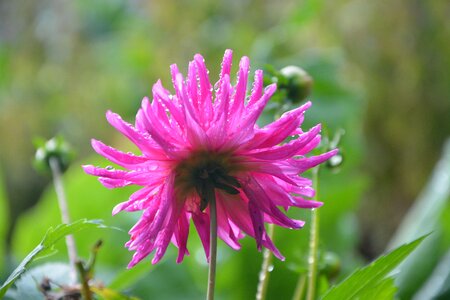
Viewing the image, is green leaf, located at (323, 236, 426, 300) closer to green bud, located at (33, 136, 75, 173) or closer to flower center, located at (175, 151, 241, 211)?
flower center, located at (175, 151, 241, 211)

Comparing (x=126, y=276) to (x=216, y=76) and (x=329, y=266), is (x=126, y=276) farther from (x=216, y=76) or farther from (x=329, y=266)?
(x=216, y=76)

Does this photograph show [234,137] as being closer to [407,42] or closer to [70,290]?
[70,290]

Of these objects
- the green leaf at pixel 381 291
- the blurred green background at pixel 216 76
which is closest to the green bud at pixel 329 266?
the blurred green background at pixel 216 76

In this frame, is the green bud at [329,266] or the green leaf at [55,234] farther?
the green bud at [329,266]

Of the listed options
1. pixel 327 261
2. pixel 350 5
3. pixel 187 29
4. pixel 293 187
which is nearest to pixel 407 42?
pixel 350 5

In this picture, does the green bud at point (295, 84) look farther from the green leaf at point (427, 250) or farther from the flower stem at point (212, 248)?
the green leaf at point (427, 250)
